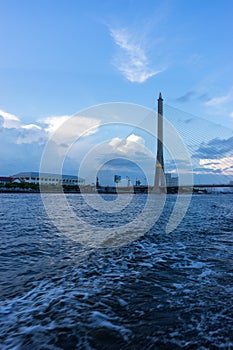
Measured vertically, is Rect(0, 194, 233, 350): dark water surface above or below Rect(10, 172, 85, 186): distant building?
below

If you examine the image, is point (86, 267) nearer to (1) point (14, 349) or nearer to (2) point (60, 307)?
(2) point (60, 307)

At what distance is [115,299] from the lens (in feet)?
9.43

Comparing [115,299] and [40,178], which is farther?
[40,178]

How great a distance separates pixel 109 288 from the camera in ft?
10.5

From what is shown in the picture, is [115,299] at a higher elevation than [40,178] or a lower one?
lower

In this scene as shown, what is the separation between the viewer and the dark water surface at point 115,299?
2.12m

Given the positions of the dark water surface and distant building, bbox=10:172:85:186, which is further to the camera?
distant building, bbox=10:172:85:186

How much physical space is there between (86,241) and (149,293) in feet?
11.1

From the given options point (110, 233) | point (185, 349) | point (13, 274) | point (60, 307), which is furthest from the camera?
point (110, 233)

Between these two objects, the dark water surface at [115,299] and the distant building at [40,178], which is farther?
the distant building at [40,178]

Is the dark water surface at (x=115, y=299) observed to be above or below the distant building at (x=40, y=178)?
below

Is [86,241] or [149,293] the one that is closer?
[149,293]

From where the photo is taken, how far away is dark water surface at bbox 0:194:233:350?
83.4 inches

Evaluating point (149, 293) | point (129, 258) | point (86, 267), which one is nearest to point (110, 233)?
point (129, 258)
